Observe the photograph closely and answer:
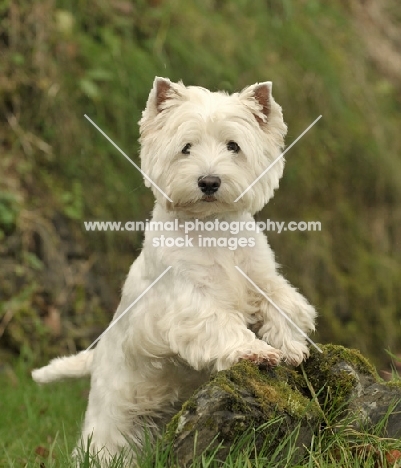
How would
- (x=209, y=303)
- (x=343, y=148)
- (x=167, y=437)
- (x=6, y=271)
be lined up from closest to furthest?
(x=167, y=437) → (x=209, y=303) → (x=6, y=271) → (x=343, y=148)

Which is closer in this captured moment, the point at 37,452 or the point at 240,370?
the point at 240,370

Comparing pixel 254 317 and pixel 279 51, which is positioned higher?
pixel 254 317

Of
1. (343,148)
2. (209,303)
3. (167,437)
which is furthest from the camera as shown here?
(343,148)

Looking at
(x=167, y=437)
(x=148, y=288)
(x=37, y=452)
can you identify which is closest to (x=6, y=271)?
(x=37, y=452)

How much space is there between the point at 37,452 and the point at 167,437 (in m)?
1.26

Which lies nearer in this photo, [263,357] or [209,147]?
[263,357]

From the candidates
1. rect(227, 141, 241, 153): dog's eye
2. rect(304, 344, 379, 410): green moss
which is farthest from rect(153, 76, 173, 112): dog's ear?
rect(304, 344, 379, 410): green moss

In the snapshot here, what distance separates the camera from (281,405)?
137 inches

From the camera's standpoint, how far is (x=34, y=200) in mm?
7273

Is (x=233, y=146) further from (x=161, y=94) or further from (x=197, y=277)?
(x=197, y=277)

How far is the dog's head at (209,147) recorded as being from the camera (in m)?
3.69

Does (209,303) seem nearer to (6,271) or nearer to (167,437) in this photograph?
(167,437)

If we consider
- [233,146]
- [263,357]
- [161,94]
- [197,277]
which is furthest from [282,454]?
[161,94]

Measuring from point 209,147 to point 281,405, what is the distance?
1210mm
